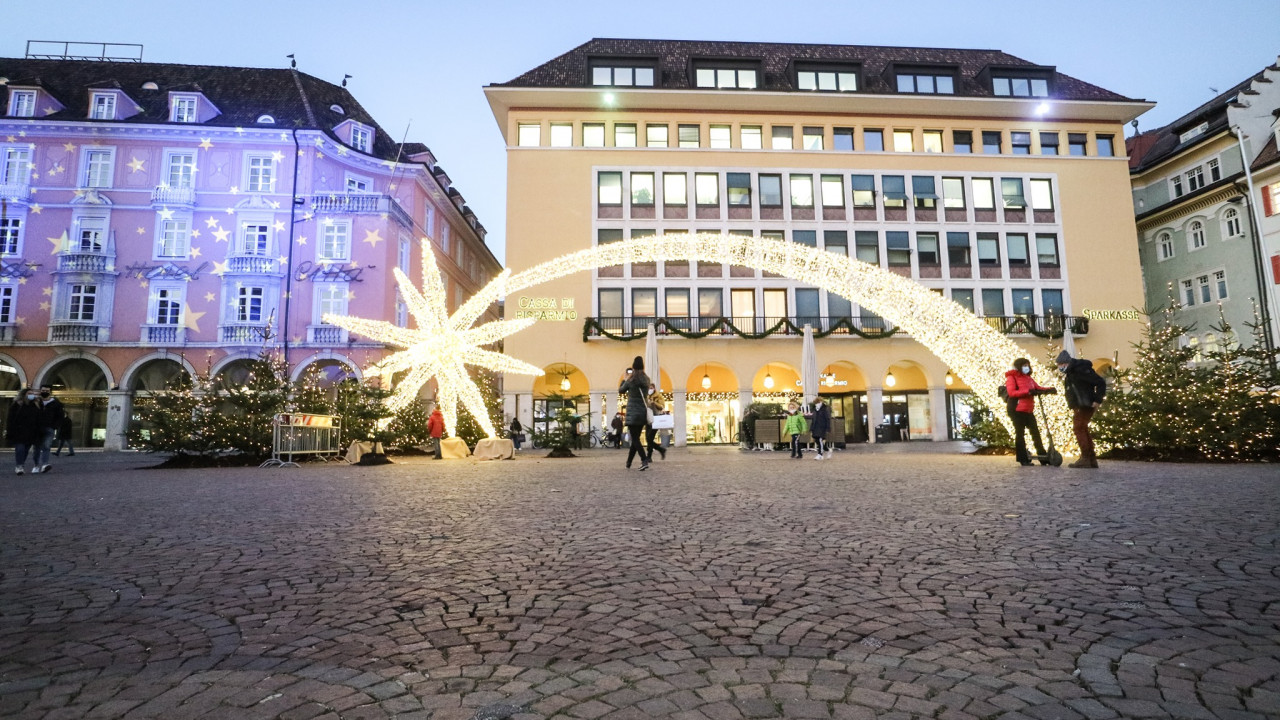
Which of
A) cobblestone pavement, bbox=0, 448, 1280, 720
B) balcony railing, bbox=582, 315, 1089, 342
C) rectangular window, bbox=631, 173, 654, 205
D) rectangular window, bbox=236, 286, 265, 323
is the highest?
rectangular window, bbox=631, 173, 654, 205

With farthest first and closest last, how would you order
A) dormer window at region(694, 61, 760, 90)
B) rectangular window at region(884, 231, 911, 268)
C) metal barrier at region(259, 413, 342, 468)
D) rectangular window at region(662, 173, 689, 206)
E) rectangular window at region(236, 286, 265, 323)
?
dormer window at region(694, 61, 760, 90)
rectangular window at region(884, 231, 911, 268)
rectangular window at region(662, 173, 689, 206)
rectangular window at region(236, 286, 265, 323)
metal barrier at region(259, 413, 342, 468)

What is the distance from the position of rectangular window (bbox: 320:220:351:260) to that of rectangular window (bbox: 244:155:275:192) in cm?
307

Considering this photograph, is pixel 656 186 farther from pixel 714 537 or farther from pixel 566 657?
pixel 566 657

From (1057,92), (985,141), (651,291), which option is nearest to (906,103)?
(985,141)

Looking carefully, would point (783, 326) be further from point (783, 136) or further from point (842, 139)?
point (842, 139)

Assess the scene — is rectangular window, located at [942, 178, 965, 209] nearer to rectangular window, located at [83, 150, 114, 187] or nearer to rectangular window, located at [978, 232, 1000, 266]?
rectangular window, located at [978, 232, 1000, 266]

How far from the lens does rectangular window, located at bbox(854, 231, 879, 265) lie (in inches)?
1433

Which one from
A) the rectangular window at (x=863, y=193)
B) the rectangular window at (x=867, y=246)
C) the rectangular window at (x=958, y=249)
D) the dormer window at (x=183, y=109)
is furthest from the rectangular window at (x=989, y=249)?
Result: the dormer window at (x=183, y=109)

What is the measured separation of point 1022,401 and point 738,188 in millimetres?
25848

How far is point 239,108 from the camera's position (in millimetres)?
35406

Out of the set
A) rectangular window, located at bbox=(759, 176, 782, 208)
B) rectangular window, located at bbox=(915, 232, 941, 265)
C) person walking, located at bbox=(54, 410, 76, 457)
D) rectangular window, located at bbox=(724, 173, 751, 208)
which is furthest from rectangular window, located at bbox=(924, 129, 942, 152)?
person walking, located at bbox=(54, 410, 76, 457)

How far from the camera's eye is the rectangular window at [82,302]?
31984 mm

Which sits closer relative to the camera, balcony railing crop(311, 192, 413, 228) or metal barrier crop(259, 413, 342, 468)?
metal barrier crop(259, 413, 342, 468)

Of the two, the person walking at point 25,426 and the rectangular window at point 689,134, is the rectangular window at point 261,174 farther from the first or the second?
the person walking at point 25,426
